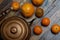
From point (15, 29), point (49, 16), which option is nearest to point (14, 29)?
point (15, 29)

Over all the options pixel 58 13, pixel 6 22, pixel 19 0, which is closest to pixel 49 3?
pixel 58 13

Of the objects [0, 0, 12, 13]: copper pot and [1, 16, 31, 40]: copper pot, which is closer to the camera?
[1, 16, 31, 40]: copper pot

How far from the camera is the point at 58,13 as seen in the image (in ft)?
3.57

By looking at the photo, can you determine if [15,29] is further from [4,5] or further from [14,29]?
[4,5]

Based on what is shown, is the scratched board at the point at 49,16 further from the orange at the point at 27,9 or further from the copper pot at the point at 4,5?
the copper pot at the point at 4,5

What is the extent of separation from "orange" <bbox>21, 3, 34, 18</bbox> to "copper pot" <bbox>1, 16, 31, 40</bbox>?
0.16 ft

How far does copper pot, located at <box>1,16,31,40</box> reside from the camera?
995 mm

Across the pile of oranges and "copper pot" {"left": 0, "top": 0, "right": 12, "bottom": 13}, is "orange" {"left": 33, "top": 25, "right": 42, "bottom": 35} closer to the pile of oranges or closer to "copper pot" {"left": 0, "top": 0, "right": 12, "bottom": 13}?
the pile of oranges

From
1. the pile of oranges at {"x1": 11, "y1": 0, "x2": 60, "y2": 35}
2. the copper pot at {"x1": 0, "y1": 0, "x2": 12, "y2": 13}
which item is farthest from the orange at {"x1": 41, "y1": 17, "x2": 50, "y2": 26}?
the copper pot at {"x1": 0, "y1": 0, "x2": 12, "y2": 13}

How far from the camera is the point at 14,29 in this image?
3.22 feet

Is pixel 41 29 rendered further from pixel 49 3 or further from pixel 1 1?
pixel 1 1

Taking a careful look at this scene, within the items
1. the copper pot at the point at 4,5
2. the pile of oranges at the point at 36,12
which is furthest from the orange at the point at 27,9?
the copper pot at the point at 4,5

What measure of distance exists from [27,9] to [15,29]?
14 centimetres

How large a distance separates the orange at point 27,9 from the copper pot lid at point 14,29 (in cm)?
5
